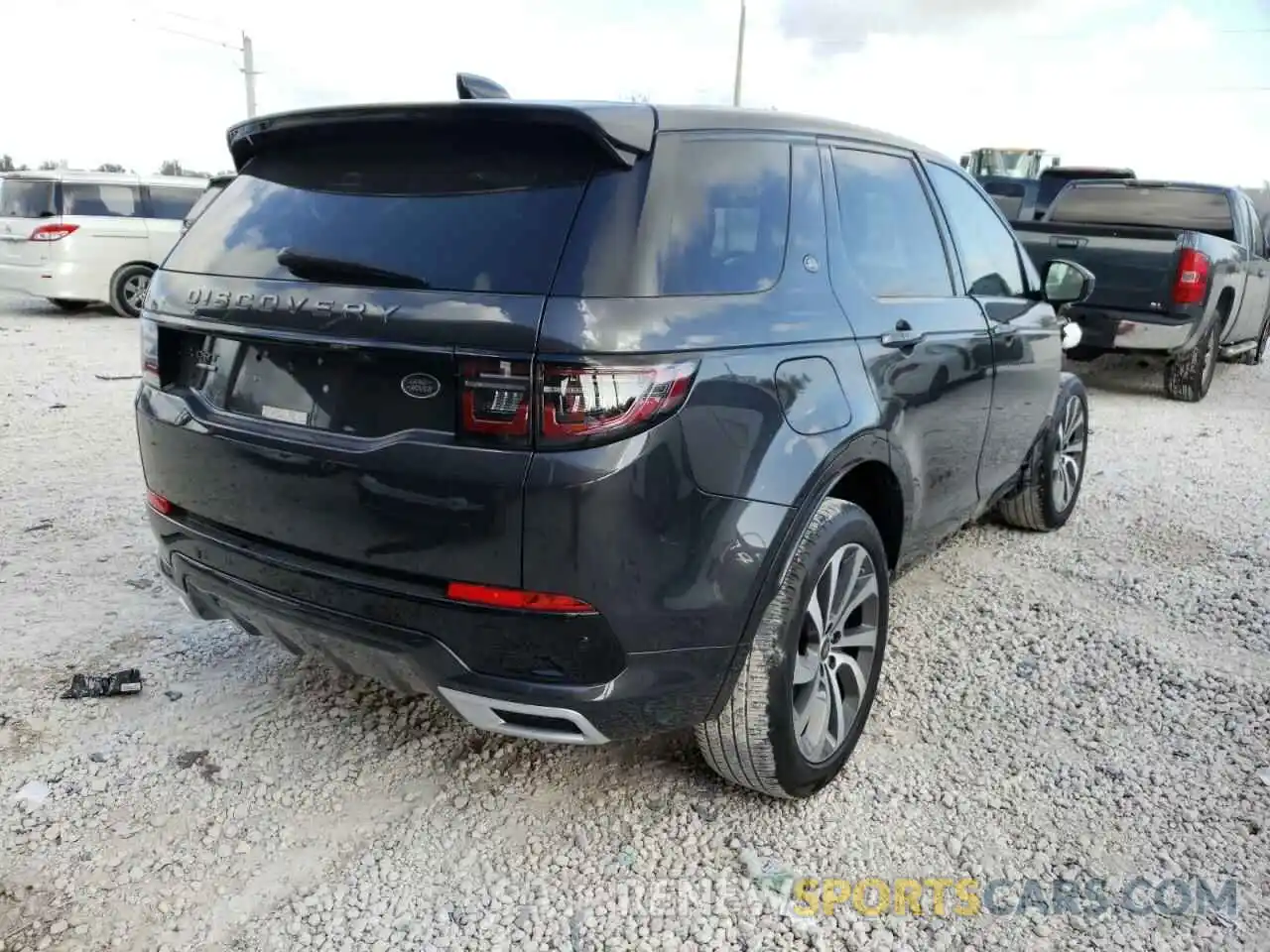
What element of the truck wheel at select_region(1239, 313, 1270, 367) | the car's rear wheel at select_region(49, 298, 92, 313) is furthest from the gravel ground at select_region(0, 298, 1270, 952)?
the car's rear wheel at select_region(49, 298, 92, 313)

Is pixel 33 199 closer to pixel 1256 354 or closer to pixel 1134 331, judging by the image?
pixel 1134 331

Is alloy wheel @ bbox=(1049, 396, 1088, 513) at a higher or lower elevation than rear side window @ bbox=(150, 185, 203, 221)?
lower

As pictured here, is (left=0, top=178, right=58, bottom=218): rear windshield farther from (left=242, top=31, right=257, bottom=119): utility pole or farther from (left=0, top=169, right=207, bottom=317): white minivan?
(left=242, top=31, right=257, bottom=119): utility pole

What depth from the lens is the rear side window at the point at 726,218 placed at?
2148mm

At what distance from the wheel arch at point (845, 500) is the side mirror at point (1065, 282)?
1.99 m

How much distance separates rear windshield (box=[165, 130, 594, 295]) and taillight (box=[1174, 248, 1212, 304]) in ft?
24.7

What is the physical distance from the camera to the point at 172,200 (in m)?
12.4

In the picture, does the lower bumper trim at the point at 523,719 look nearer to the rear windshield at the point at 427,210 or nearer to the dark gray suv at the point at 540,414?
the dark gray suv at the point at 540,414

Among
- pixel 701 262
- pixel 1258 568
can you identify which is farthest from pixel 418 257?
pixel 1258 568

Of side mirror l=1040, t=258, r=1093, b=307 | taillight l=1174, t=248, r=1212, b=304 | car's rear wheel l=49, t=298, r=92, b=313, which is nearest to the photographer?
side mirror l=1040, t=258, r=1093, b=307

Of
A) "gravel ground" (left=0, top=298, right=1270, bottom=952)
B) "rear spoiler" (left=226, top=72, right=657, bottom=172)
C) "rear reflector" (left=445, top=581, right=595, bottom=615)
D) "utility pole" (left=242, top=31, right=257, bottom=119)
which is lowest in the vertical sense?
"gravel ground" (left=0, top=298, right=1270, bottom=952)

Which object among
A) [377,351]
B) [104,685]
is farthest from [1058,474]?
[104,685]

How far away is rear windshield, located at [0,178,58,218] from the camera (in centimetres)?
1141

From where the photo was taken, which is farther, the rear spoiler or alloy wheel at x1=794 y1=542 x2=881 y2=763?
alloy wheel at x1=794 y1=542 x2=881 y2=763
